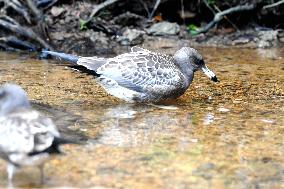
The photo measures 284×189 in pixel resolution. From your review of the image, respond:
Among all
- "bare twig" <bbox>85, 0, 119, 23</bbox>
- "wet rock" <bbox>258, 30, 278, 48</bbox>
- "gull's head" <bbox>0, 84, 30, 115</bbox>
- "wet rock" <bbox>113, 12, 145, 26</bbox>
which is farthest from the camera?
"wet rock" <bbox>113, 12, 145, 26</bbox>

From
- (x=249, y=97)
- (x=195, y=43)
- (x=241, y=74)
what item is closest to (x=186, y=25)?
(x=195, y=43)

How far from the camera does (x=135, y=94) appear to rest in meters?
7.26

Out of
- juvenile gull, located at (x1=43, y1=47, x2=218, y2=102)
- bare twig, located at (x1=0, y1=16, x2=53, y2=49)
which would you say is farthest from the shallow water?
bare twig, located at (x1=0, y1=16, x2=53, y2=49)

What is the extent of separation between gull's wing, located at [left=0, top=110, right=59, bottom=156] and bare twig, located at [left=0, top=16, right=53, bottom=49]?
598 cm

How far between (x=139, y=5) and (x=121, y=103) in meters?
5.52

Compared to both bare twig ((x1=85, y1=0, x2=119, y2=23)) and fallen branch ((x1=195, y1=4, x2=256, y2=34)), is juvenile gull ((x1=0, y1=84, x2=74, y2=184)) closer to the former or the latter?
bare twig ((x1=85, y1=0, x2=119, y2=23))

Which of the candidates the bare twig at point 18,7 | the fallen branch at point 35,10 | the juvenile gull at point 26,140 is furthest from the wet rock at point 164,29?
the juvenile gull at point 26,140

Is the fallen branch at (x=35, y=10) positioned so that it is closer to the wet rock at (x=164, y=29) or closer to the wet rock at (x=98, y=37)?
the wet rock at (x=98, y=37)

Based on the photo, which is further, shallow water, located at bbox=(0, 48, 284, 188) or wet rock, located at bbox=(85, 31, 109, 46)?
wet rock, located at bbox=(85, 31, 109, 46)

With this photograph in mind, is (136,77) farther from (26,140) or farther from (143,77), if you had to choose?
(26,140)

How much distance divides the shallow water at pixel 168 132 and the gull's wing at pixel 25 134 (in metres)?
0.30

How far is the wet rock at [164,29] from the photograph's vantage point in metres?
11.8

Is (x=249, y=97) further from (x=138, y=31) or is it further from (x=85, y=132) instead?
(x=138, y=31)

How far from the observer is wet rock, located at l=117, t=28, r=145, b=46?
37.3ft
